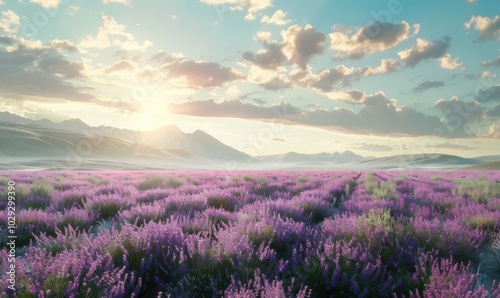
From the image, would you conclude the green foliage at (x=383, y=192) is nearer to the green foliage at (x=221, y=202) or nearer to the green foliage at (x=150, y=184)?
the green foliage at (x=221, y=202)

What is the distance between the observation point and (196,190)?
10.6 meters

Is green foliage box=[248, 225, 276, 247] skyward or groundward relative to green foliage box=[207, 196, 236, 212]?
skyward

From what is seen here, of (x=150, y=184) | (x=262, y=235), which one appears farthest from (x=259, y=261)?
(x=150, y=184)

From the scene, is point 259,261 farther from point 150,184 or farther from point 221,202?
point 150,184

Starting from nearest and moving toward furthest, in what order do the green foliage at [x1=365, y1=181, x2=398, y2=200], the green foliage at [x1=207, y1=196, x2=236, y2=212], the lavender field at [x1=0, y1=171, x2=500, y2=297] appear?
the lavender field at [x1=0, y1=171, x2=500, y2=297], the green foliage at [x1=207, y1=196, x2=236, y2=212], the green foliage at [x1=365, y1=181, x2=398, y2=200]

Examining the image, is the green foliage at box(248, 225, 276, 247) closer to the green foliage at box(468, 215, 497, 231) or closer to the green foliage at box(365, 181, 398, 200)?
the green foliage at box(468, 215, 497, 231)

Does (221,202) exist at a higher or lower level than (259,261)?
lower

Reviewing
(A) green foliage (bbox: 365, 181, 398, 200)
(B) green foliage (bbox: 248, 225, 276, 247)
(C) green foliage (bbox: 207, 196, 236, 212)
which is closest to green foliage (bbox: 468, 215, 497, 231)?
(A) green foliage (bbox: 365, 181, 398, 200)

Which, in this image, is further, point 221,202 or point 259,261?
point 221,202

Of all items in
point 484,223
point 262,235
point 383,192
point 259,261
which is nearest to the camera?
point 259,261

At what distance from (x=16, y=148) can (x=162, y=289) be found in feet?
523

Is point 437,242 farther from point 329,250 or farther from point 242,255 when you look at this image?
point 242,255

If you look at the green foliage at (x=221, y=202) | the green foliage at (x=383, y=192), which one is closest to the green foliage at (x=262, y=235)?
the green foliage at (x=221, y=202)

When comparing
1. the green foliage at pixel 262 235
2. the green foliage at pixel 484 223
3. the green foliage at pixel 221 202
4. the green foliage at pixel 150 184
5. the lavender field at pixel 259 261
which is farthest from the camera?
the green foliage at pixel 150 184
